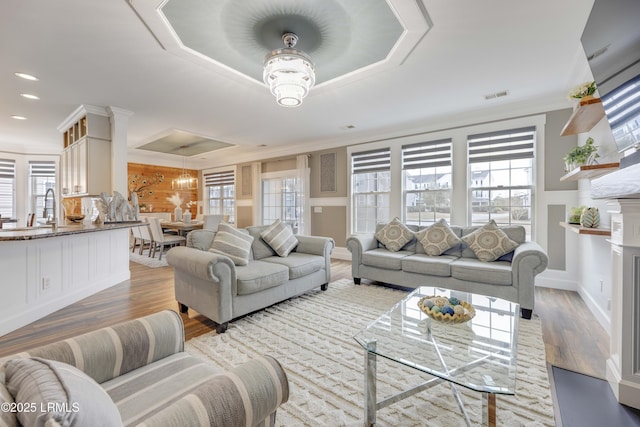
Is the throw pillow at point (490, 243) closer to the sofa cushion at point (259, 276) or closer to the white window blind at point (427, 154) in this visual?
the white window blind at point (427, 154)

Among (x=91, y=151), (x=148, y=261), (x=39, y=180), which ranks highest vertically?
(x=91, y=151)

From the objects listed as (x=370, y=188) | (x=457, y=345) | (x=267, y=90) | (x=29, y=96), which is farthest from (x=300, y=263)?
(x=29, y=96)

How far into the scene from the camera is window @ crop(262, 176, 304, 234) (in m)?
6.54

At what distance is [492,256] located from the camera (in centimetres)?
325

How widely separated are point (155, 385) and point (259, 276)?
1.62 metres

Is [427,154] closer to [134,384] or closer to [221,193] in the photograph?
[134,384]

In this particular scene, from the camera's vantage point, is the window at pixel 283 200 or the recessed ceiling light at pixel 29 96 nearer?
the recessed ceiling light at pixel 29 96

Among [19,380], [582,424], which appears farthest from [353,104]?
[19,380]

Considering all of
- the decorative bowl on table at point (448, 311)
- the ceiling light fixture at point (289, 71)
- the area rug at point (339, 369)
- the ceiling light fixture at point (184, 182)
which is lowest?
the area rug at point (339, 369)

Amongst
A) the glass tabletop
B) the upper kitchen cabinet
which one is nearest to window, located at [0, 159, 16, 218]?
the upper kitchen cabinet

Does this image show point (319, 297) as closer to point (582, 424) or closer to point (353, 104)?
point (582, 424)

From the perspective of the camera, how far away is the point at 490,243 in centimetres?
330

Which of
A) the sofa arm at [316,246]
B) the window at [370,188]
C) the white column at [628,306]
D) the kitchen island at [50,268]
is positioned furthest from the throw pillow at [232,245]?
the window at [370,188]

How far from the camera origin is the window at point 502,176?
400cm
